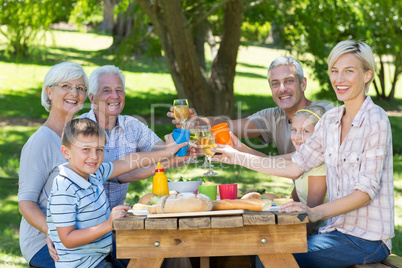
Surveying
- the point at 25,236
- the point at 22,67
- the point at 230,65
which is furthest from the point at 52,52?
the point at 25,236

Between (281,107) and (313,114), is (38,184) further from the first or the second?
(281,107)

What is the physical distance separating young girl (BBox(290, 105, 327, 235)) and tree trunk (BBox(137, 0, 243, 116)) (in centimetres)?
672

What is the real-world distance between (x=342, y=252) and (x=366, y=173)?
0.50 metres

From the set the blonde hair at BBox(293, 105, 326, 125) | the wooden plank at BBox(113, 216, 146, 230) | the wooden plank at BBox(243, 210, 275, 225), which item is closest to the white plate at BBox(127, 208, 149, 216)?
the wooden plank at BBox(113, 216, 146, 230)

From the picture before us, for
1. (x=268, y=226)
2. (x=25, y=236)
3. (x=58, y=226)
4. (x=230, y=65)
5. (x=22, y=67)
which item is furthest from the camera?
(x=22, y=67)

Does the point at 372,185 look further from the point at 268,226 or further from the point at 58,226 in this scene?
the point at 58,226

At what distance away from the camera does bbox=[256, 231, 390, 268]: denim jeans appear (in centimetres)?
306

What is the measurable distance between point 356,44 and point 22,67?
57.5 feet

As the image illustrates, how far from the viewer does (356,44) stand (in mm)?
3242

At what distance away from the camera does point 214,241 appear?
268cm

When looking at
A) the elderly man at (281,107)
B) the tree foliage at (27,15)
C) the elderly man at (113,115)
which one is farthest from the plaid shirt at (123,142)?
the tree foliage at (27,15)

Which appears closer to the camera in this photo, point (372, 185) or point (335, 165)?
point (372, 185)

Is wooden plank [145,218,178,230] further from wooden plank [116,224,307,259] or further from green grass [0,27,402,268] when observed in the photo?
green grass [0,27,402,268]

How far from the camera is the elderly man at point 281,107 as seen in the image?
457cm
